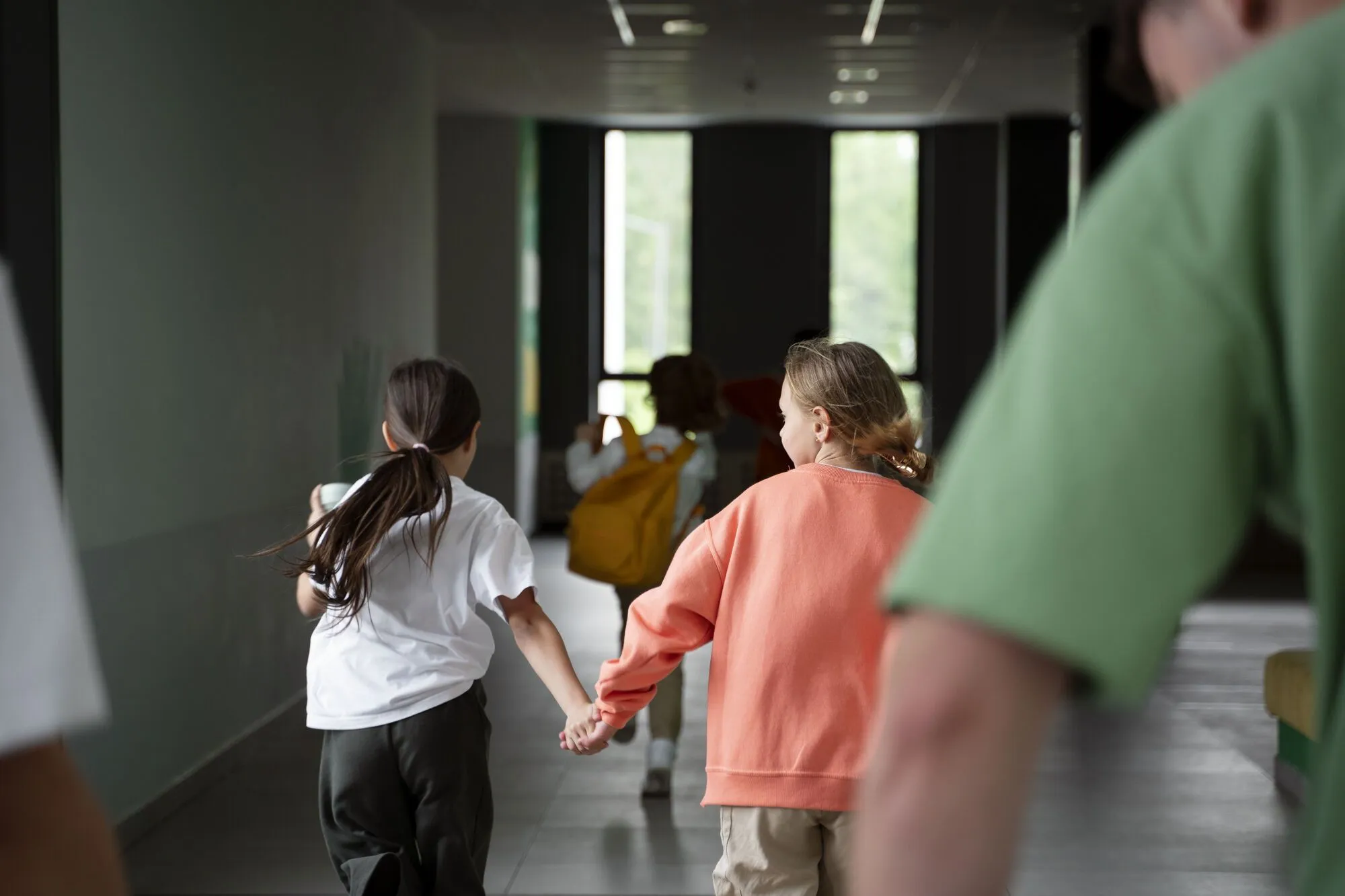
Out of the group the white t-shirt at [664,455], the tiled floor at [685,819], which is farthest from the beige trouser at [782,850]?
the white t-shirt at [664,455]

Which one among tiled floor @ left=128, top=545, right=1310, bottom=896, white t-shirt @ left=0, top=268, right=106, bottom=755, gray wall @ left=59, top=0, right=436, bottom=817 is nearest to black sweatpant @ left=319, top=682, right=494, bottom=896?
tiled floor @ left=128, top=545, right=1310, bottom=896

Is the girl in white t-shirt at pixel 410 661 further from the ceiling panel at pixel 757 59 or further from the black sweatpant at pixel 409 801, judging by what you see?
the ceiling panel at pixel 757 59

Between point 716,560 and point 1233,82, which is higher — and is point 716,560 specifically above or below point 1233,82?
below

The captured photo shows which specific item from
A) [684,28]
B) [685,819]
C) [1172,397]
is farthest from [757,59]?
[1172,397]

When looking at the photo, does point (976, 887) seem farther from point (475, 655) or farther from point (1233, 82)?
point (475, 655)

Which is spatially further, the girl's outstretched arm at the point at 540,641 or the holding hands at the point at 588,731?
the girl's outstretched arm at the point at 540,641

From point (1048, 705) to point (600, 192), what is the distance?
14674 mm

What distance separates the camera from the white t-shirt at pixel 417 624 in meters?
2.85

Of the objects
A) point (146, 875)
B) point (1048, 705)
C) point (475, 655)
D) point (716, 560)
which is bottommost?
point (146, 875)

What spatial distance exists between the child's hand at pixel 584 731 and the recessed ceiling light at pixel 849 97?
1028cm

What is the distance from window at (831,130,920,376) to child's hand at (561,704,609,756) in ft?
40.3

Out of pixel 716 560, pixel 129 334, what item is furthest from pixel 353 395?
pixel 716 560

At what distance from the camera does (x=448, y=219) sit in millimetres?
13398

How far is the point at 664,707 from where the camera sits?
5.12m
